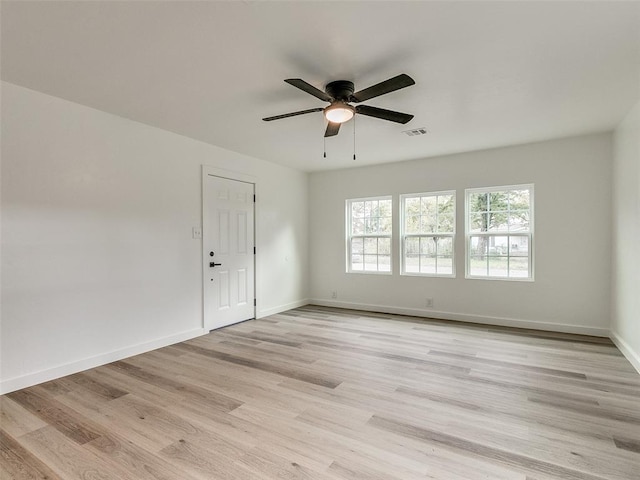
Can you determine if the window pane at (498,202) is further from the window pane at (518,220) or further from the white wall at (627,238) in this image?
the white wall at (627,238)

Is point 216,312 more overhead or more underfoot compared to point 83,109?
more underfoot

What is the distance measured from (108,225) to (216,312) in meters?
1.87

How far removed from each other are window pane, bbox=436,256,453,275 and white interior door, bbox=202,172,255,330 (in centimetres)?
301

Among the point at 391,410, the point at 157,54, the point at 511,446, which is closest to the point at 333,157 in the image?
the point at 157,54

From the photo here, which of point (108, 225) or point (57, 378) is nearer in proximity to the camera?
point (57, 378)

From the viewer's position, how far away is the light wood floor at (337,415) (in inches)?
74.9

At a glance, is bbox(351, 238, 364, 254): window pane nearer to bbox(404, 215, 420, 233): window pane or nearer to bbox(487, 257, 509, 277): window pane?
bbox(404, 215, 420, 233): window pane

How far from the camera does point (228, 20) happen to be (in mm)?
2080

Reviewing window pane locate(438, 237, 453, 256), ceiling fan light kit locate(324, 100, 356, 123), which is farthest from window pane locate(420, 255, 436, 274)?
ceiling fan light kit locate(324, 100, 356, 123)

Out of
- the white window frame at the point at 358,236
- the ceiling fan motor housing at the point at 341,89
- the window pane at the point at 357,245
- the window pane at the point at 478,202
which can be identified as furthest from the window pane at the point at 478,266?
the ceiling fan motor housing at the point at 341,89

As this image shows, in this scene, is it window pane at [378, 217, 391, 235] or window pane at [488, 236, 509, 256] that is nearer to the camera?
window pane at [488, 236, 509, 256]

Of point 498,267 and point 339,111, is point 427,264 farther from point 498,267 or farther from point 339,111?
point 339,111

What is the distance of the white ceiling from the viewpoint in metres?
2.01

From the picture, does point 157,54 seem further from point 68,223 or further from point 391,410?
point 391,410
